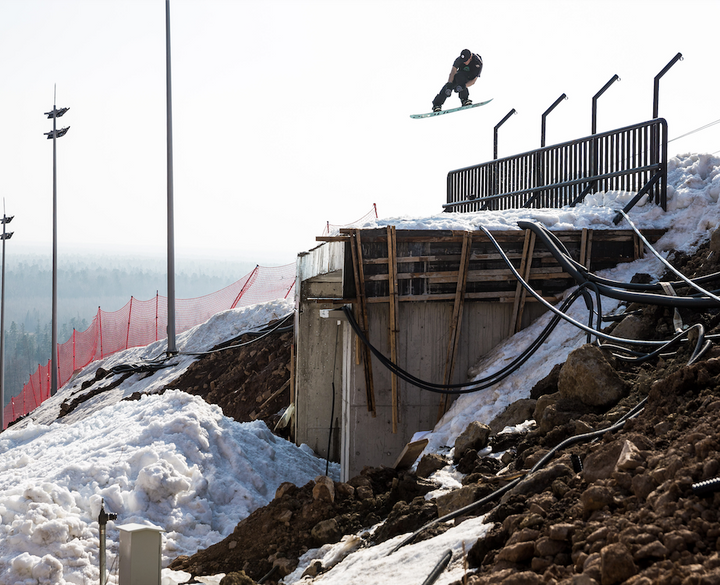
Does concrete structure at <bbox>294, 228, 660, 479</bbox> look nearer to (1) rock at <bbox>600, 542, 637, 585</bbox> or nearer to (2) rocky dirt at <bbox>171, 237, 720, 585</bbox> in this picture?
(2) rocky dirt at <bbox>171, 237, 720, 585</bbox>

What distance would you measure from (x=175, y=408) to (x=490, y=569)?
8020 millimetres

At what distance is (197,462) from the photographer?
9.80m

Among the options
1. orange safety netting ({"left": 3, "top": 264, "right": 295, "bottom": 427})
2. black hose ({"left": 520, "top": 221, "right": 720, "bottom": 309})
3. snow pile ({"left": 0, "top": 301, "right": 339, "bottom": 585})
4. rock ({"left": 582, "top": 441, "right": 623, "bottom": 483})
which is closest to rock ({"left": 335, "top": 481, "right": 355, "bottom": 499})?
snow pile ({"left": 0, "top": 301, "right": 339, "bottom": 585})

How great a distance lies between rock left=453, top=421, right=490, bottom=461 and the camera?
23.0 ft

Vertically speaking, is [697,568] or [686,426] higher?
[686,426]

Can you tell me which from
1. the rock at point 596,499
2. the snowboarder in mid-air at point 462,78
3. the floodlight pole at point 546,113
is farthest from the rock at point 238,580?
the floodlight pole at point 546,113

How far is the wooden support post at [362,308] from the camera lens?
10742mm

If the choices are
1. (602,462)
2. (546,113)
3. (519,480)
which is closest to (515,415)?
(519,480)

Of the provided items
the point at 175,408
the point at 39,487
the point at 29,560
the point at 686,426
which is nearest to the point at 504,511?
the point at 686,426

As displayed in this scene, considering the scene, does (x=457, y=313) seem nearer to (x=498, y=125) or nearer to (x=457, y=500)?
(x=457, y=500)

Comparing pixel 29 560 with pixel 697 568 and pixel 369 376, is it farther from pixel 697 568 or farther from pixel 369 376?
pixel 697 568

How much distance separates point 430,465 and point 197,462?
13.3 ft

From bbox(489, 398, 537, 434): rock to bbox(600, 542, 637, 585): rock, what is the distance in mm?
4762

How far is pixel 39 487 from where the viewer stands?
8.23 meters
